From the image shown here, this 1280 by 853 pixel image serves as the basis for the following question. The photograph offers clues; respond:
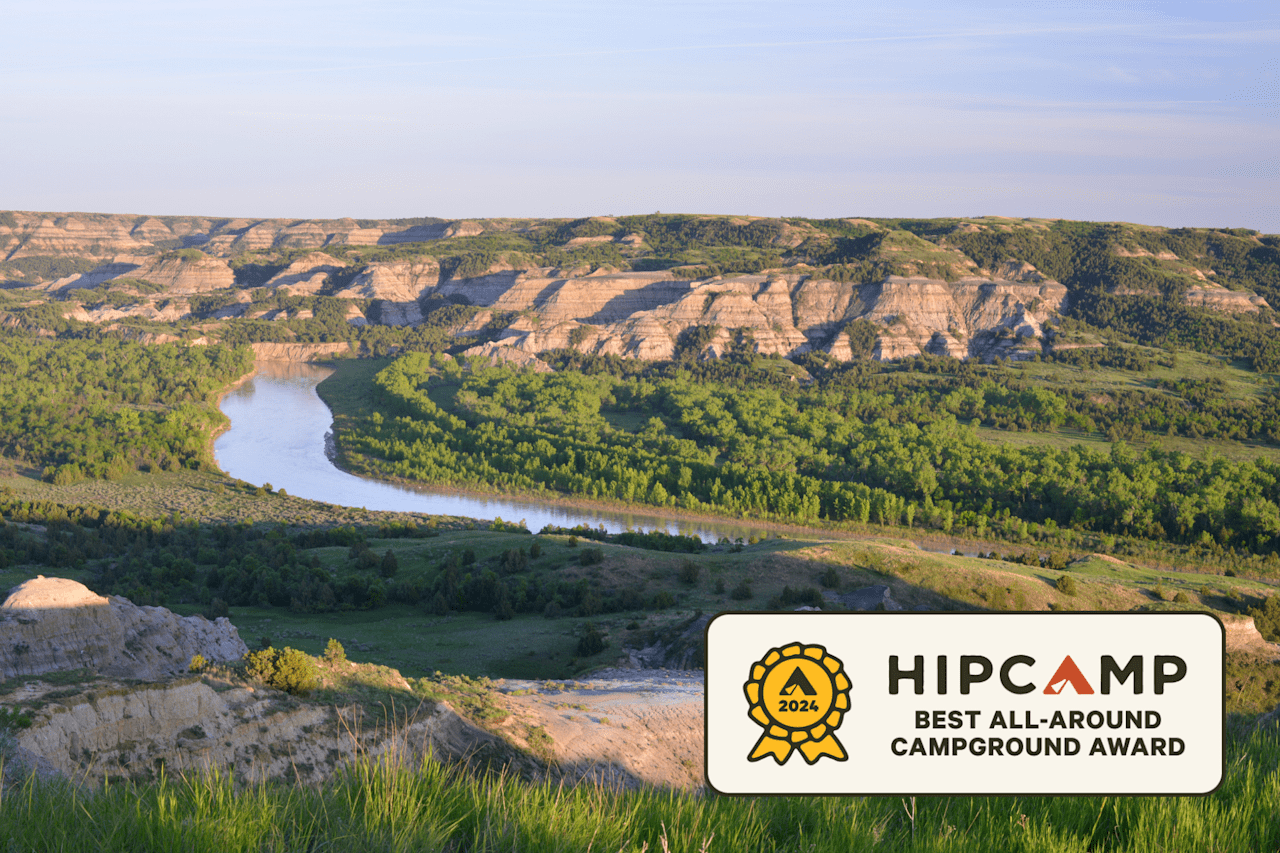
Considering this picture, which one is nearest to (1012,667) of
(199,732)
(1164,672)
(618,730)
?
(1164,672)

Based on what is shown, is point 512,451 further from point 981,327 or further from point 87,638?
point 981,327

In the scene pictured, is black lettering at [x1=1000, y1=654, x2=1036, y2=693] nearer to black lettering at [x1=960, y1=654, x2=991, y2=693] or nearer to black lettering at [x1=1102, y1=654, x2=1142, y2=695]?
black lettering at [x1=960, y1=654, x2=991, y2=693]

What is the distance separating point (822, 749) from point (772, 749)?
231 millimetres

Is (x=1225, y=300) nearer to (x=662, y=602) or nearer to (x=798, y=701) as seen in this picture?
(x=662, y=602)

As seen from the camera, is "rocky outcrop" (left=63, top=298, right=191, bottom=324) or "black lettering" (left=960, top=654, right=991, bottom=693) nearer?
"black lettering" (left=960, top=654, right=991, bottom=693)

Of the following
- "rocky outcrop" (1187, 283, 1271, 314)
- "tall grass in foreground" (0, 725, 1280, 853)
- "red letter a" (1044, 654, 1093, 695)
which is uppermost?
"rocky outcrop" (1187, 283, 1271, 314)

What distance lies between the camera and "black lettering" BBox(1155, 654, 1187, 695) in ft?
13.7

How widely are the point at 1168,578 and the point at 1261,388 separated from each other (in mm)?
94521

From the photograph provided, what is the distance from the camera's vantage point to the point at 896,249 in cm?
19062

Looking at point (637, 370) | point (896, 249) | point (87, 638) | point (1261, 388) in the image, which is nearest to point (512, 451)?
point (637, 370)

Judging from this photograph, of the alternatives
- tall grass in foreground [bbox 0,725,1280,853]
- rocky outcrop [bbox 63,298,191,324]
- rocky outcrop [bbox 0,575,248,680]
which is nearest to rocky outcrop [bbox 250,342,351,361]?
rocky outcrop [bbox 63,298,191,324]

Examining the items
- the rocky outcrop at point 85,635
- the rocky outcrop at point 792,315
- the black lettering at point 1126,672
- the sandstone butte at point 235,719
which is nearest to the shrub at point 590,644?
the sandstone butte at point 235,719

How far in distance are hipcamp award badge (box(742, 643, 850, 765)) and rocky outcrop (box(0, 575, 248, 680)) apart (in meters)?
22.5

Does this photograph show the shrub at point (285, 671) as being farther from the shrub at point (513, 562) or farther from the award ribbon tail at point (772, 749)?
the shrub at point (513, 562)
